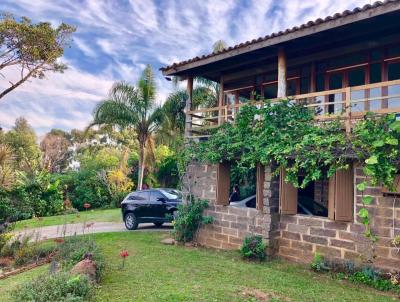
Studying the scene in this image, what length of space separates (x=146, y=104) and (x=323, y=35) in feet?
36.1

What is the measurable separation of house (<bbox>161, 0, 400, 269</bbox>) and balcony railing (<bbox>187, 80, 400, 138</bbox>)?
0.09 ft

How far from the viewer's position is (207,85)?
60.1 ft

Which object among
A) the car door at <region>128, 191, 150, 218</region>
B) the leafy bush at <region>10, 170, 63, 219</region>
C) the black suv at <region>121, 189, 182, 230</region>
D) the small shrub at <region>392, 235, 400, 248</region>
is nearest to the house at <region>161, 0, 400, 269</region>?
the small shrub at <region>392, 235, 400, 248</region>

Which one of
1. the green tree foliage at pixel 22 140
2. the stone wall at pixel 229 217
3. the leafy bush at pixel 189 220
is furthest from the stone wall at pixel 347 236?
the green tree foliage at pixel 22 140

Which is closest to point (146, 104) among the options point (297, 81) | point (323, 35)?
point (297, 81)

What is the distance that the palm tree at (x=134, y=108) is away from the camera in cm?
1769

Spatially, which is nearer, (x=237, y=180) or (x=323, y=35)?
(x=323, y=35)

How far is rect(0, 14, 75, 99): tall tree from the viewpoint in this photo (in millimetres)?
14406

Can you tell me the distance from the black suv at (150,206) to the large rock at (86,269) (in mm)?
6608

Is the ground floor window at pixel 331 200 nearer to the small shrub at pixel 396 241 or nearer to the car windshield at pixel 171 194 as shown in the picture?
the small shrub at pixel 396 241

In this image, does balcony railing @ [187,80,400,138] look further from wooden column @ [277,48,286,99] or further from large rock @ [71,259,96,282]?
large rock @ [71,259,96,282]

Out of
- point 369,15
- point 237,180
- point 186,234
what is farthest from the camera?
point 237,180

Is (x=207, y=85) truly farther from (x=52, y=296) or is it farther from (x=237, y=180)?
(x=52, y=296)

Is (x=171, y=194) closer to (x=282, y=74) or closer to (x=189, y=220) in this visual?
(x=189, y=220)
